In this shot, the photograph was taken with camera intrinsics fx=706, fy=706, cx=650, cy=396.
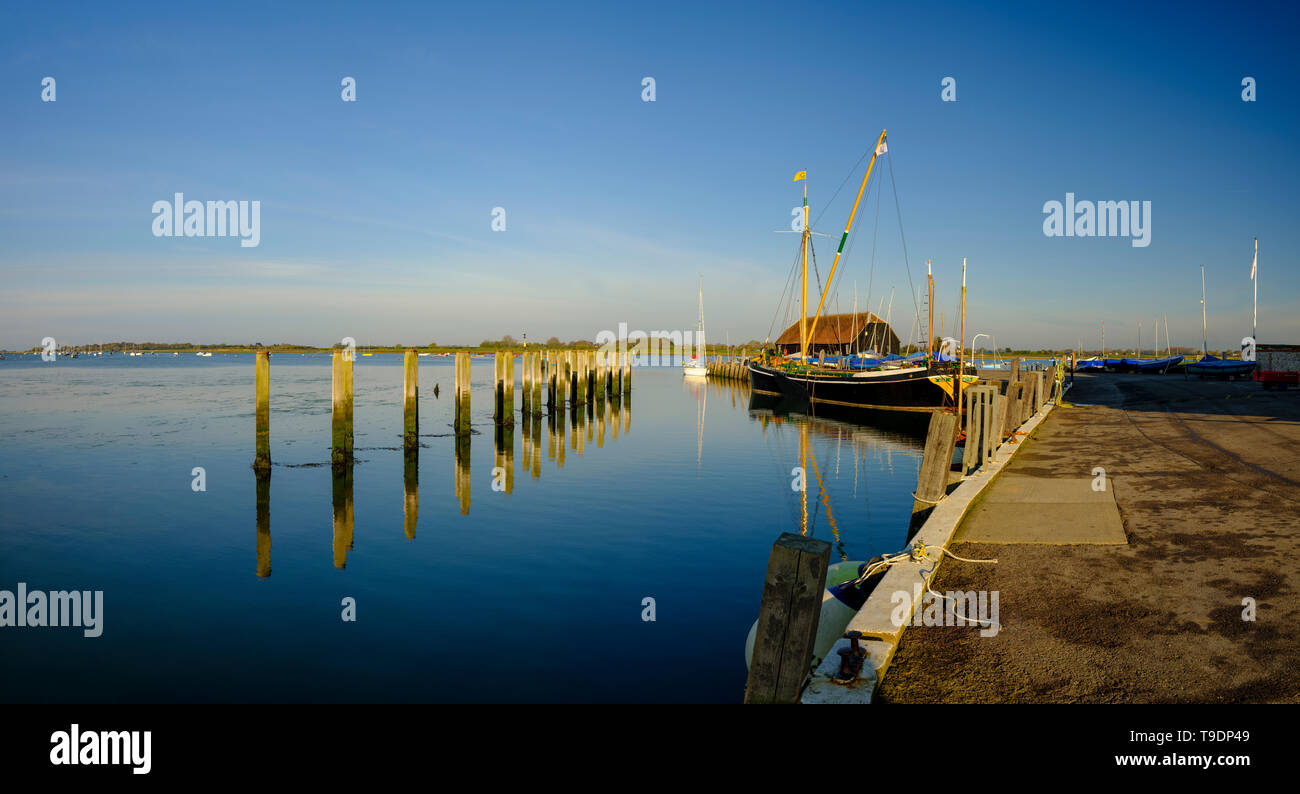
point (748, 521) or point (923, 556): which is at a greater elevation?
point (923, 556)

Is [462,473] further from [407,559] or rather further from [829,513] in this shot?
[829,513]

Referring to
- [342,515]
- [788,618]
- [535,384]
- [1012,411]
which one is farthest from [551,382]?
[788,618]

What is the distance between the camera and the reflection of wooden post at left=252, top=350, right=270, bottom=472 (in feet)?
52.7

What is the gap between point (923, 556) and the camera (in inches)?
269

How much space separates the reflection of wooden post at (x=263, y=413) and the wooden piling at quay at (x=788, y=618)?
15.1 m

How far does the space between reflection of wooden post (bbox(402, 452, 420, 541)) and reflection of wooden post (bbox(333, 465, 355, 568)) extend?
1.02 meters

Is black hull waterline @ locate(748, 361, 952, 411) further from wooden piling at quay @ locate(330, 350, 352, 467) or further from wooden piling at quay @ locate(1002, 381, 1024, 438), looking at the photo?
wooden piling at quay @ locate(330, 350, 352, 467)

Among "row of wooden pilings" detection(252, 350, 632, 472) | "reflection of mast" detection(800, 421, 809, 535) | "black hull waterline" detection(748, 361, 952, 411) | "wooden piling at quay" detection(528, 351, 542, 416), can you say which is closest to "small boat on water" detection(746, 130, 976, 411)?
"black hull waterline" detection(748, 361, 952, 411)

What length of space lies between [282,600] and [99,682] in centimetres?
257

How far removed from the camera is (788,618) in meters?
4.12

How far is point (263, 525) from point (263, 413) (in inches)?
167
